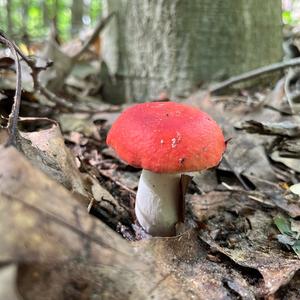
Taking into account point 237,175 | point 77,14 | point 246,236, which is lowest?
point 246,236

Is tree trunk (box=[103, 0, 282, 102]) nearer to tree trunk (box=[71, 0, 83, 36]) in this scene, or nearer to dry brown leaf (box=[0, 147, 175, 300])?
dry brown leaf (box=[0, 147, 175, 300])

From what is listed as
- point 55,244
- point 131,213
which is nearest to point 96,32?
point 131,213

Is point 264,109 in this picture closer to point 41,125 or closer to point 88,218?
point 41,125

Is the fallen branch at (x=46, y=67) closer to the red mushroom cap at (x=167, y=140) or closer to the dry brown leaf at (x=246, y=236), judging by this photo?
the red mushroom cap at (x=167, y=140)

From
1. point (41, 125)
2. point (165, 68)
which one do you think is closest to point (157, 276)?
point (41, 125)

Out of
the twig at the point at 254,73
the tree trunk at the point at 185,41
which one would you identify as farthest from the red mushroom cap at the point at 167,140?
the tree trunk at the point at 185,41

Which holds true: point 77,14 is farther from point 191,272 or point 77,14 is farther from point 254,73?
point 191,272
